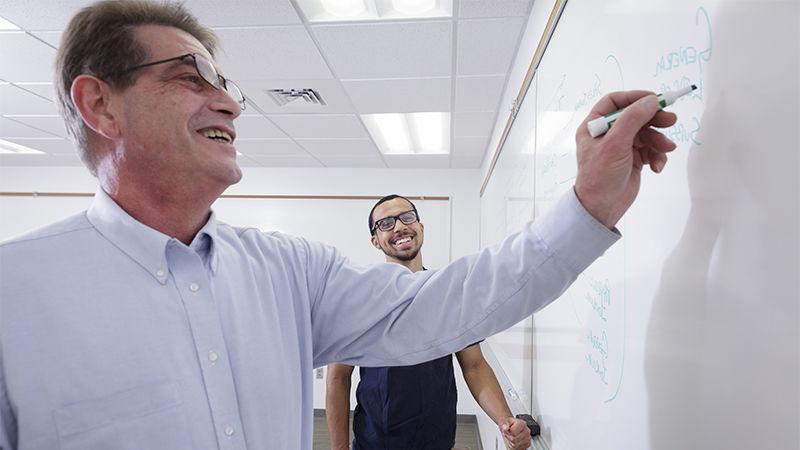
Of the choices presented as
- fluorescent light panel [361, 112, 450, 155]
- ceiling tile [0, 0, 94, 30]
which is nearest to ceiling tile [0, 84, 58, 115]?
ceiling tile [0, 0, 94, 30]

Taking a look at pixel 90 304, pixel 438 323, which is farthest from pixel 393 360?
pixel 90 304

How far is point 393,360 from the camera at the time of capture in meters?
0.84

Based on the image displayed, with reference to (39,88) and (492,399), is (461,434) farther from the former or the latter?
(39,88)

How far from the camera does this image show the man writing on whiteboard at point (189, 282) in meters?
0.59

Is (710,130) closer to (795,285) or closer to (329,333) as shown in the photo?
(795,285)

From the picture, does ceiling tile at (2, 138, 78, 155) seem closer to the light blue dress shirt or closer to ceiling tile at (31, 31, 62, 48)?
ceiling tile at (31, 31, 62, 48)

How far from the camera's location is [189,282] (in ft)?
2.39

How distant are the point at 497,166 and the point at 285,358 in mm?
2164

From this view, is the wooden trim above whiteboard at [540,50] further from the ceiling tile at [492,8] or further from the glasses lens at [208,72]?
the glasses lens at [208,72]

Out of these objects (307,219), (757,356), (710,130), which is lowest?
(307,219)

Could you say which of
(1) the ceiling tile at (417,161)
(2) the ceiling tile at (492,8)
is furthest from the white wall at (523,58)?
(1) the ceiling tile at (417,161)

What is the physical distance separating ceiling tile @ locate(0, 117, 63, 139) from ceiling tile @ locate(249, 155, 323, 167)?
1606 millimetres

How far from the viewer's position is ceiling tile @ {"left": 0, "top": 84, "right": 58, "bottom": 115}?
2650 millimetres

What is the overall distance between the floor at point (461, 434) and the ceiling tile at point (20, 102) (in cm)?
301
